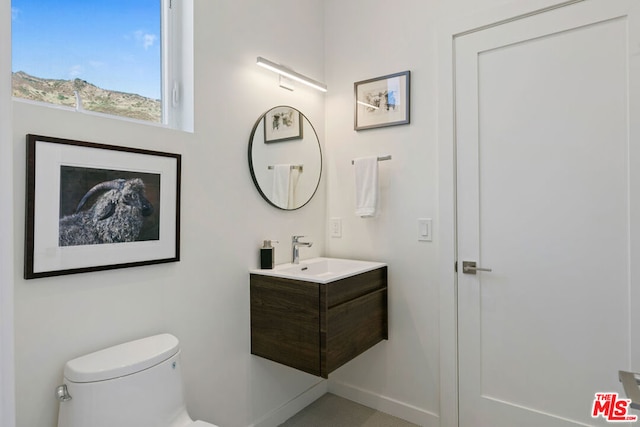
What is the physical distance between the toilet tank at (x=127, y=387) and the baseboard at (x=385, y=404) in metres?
1.28

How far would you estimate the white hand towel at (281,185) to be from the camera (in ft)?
6.90

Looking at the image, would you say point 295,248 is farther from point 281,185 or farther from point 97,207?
point 97,207

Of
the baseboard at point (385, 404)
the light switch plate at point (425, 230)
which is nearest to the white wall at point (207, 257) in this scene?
the baseboard at point (385, 404)

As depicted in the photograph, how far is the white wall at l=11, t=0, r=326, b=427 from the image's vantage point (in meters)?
1.23

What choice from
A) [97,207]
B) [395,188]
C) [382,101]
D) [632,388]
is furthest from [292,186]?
[632,388]

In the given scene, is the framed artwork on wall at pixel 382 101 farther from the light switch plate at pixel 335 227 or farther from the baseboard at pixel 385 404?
the baseboard at pixel 385 404

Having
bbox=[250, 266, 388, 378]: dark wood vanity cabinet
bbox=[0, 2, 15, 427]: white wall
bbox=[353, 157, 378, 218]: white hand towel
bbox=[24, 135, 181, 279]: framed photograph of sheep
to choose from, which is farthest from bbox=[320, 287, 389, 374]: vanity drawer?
bbox=[0, 2, 15, 427]: white wall

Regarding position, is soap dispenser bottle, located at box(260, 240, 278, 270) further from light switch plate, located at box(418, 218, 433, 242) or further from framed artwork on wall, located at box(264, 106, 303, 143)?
light switch plate, located at box(418, 218, 433, 242)

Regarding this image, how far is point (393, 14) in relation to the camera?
7.21 ft

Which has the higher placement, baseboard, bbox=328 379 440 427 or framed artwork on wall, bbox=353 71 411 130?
framed artwork on wall, bbox=353 71 411 130

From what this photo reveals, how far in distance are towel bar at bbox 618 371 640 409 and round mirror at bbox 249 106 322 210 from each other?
1.64 meters

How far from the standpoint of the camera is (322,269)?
227 centimetres

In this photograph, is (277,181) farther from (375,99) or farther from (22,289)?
(22,289)

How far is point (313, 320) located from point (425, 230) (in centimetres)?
85
